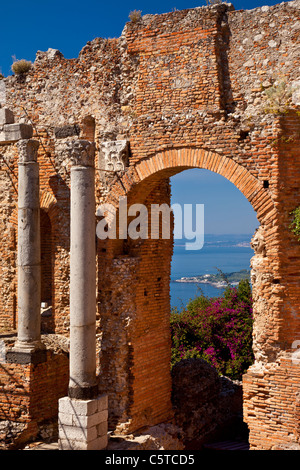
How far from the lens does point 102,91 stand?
1138cm

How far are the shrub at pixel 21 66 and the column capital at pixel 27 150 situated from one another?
247 centimetres

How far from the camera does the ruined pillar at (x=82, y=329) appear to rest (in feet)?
29.7

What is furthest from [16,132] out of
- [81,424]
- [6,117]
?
[81,424]

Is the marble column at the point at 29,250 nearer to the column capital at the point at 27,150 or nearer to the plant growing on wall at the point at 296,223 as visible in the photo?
the column capital at the point at 27,150

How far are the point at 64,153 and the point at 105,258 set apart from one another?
259cm

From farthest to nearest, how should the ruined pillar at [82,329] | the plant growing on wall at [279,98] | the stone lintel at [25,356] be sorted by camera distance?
the stone lintel at [25,356] < the plant growing on wall at [279,98] < the ruined pillar at [82,329]

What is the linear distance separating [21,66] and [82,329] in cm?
666

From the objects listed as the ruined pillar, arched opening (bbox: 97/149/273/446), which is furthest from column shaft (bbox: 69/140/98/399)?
arched opening (bbox: 97/149/273/446)

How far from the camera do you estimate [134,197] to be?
36.3ft

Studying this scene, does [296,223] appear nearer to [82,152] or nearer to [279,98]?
[279,98]

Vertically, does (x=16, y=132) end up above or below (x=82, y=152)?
above

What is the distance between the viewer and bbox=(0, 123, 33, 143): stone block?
11.3 m

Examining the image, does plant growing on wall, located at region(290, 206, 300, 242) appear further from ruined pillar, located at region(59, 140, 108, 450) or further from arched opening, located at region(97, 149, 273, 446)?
ruined pillar, located at region(59, 140, 108, 450)

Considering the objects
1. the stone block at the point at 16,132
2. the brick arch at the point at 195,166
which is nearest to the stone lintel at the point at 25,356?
the brick arch at the point at 195,166
